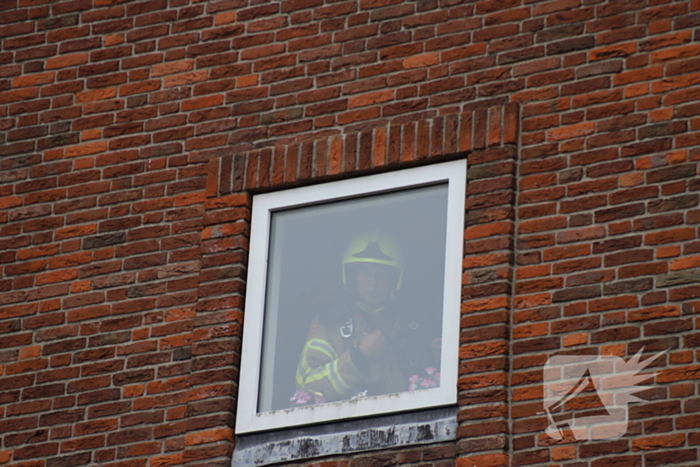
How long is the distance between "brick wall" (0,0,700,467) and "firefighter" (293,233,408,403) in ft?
1.43

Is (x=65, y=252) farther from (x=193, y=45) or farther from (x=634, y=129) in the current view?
(x=634, y=129)

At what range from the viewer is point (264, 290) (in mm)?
9133

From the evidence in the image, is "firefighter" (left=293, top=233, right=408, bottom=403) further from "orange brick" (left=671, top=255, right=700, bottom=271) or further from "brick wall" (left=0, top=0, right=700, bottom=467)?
"orange brick" (left=671, top=255, right=700, bottom=271)

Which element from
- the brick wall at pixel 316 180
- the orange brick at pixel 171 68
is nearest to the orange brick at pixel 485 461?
the brick wall at pixel 316 180

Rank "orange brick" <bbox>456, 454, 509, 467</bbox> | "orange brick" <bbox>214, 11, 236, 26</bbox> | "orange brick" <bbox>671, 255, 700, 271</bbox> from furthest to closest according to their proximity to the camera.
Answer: "orange brick" <bbox>214, 11, 236, 26</bbox> < "orange brick" <bbox>671, 255, 700, 271</bbox> < "orange brick" <bbox>456, 454, 509, 467</bbox>

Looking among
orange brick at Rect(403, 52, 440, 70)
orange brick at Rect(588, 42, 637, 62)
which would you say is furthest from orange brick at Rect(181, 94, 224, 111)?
orange brick at Rect(588, 42, 637, 62)

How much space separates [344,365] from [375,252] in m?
0.69

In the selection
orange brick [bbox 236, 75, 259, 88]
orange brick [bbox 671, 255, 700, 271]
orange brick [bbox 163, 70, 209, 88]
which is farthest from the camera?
orange brick [bbox 163, 70, 209, 88]

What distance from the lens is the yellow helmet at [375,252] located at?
29.2 ft

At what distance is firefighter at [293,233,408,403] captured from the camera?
8.69 m

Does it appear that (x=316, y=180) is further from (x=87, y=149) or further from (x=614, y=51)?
(x=614, y=51)

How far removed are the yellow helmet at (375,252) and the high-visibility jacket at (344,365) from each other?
0.92ft

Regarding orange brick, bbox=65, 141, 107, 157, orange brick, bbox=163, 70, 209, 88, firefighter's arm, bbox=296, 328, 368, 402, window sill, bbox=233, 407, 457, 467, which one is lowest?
window sill, bbox=233, 407, 457, 467

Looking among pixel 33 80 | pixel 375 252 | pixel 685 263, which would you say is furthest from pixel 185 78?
pixel 685 263
